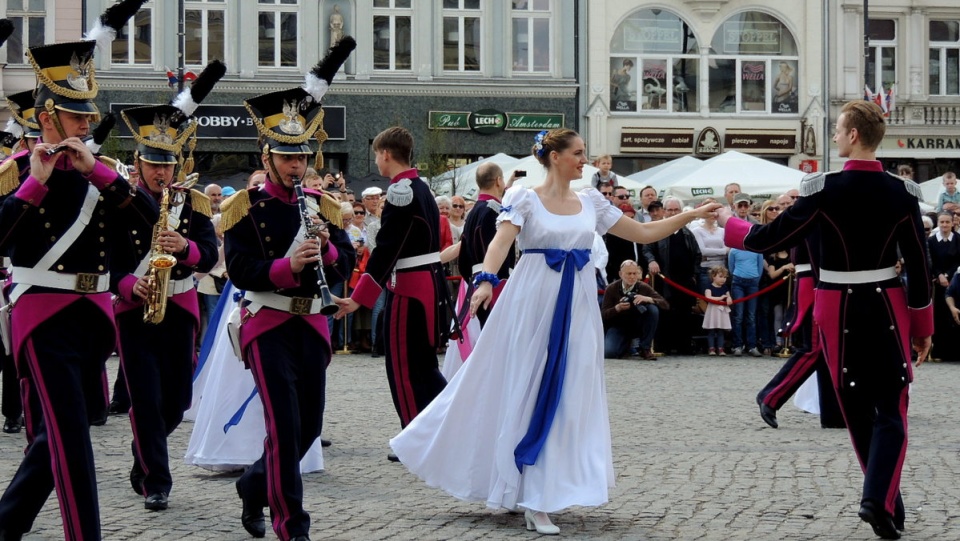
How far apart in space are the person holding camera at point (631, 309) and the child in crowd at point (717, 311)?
81 centimetres

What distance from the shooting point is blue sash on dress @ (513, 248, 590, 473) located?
25.1 ft

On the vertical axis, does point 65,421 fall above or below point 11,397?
above

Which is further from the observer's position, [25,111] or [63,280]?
[25,111]

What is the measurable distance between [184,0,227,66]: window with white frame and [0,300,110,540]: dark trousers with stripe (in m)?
30.3

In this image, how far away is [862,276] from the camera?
24.6 feet

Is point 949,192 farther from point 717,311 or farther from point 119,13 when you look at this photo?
point 119,13

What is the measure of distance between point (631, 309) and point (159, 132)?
37.2 ft

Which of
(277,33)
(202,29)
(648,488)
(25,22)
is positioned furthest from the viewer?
(277,33)

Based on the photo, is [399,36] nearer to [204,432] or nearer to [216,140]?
[216,140]

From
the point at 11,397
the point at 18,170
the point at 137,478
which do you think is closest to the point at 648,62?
the point at 11,397

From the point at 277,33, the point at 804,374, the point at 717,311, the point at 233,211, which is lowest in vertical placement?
the point at 804,374

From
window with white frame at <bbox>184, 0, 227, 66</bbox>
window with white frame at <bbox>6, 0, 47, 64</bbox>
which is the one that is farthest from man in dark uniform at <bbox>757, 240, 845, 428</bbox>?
window with white frame at <bbox>6, 0, 47, 64</bbox>

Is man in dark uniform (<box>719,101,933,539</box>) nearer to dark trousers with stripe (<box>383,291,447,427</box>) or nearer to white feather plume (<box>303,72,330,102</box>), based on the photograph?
white feather plume (<box>303,72,330,102</box>)

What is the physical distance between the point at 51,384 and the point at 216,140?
30.3m
